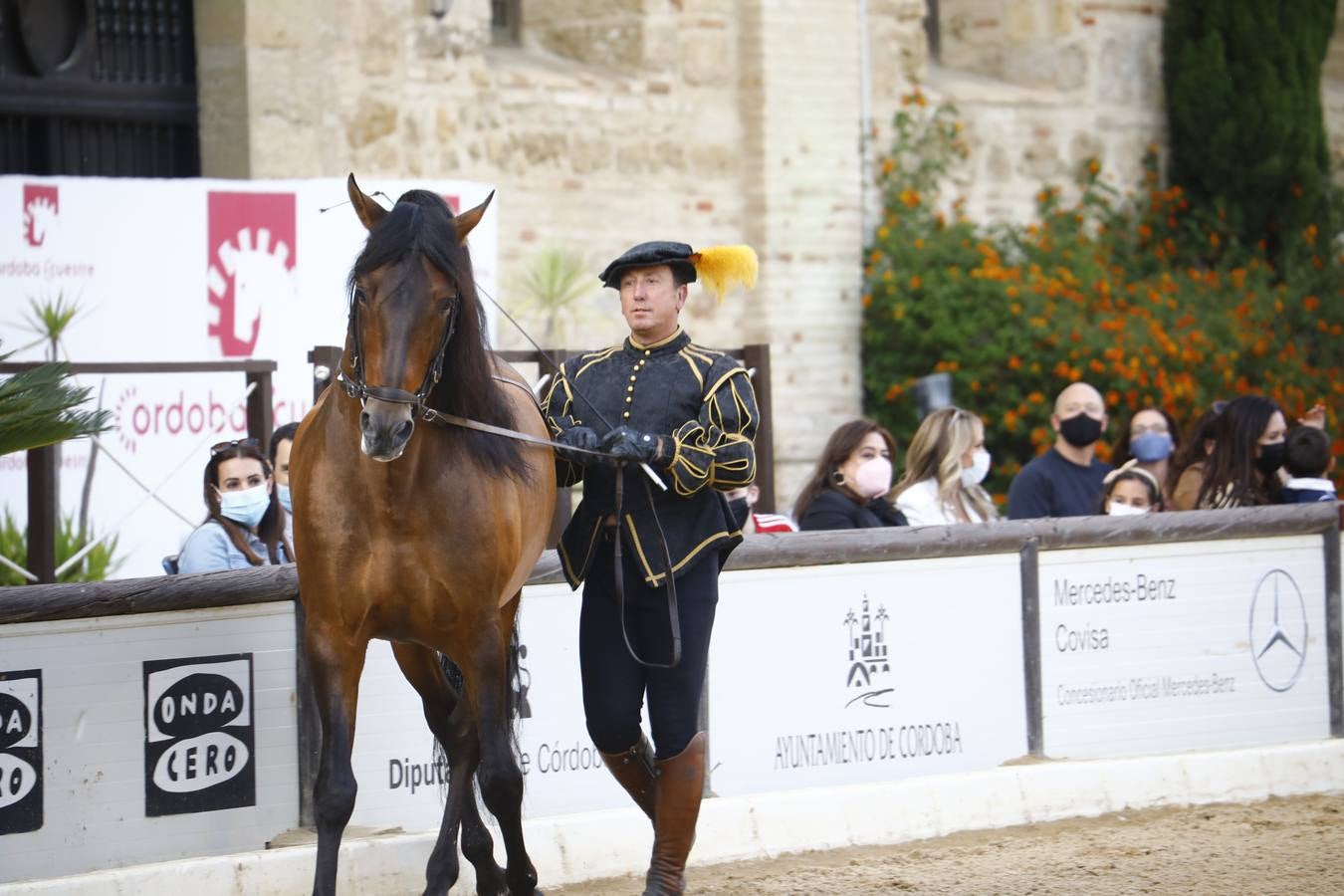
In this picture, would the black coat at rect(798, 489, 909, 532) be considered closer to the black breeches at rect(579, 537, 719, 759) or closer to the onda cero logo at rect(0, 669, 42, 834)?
the black breeches at rect(579, 537, 719, 759)

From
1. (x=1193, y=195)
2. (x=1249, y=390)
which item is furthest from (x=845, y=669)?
(x=1193, y=195)

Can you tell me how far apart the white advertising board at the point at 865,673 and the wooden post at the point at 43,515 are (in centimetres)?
320

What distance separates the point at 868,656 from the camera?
8.48 m

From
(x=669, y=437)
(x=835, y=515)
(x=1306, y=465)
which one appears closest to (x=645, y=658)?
(x=669, y=437)

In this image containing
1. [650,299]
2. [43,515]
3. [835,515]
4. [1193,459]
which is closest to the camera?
[650,299]

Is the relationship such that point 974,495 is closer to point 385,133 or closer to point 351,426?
point 351,426

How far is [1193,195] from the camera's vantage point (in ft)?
62.4

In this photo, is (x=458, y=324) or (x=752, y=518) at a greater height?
(x=458, y=324)

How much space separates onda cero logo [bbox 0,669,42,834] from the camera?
6.30 meters

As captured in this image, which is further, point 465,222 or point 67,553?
point 67,553

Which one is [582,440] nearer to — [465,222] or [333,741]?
[465,222]

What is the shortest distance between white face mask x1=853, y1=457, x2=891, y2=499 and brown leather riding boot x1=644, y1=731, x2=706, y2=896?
2940 mm

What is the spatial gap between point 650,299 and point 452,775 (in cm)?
171

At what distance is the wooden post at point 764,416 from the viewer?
10586mm
